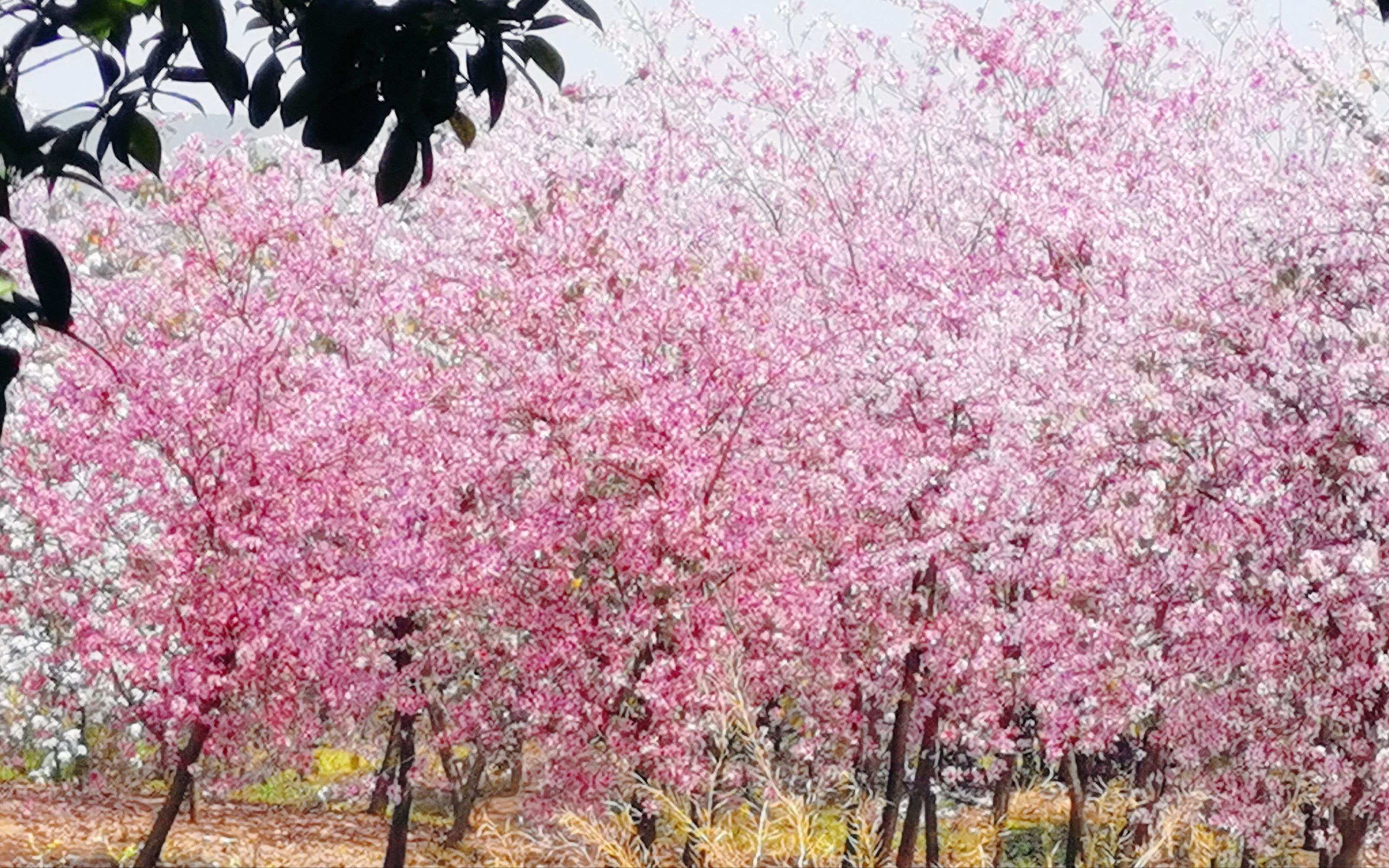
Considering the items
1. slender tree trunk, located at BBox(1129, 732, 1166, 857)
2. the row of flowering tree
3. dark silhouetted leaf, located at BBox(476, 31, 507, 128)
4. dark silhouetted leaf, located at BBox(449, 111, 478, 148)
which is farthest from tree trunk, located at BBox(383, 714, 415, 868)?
dark silhouetted leaf, located at BBox(476, 31, 507, 128)

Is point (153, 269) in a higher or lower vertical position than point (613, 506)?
higher

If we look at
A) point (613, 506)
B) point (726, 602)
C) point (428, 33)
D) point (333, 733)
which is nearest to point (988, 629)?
point (726, 602)

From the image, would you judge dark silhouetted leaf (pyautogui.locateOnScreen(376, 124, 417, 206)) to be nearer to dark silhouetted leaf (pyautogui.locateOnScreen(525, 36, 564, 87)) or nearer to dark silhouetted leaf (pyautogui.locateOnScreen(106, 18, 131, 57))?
dark silhouetted leaf (pyautogui.locateOnScreen(525, 36, 564, 87))

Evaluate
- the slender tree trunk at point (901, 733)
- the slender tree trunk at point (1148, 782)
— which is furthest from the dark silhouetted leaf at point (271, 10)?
the slender tree trunk at point (1148, 782)

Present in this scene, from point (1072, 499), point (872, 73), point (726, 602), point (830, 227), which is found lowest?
point (726, 602)

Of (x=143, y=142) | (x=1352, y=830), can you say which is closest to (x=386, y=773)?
(x=1352, y=830)

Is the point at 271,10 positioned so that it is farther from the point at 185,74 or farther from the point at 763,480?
the point at 763,480

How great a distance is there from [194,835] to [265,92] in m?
12.9

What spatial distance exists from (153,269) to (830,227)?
5.17m

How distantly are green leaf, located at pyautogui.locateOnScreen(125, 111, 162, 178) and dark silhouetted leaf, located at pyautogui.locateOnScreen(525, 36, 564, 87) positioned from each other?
1.75 feet

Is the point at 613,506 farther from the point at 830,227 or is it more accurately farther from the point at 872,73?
the point at 872,73

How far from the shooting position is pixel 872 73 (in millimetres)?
15633

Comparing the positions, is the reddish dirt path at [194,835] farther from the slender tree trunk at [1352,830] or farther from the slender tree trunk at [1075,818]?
the slender tree trunk at [1352,830]

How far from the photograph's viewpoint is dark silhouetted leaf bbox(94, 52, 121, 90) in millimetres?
2316
